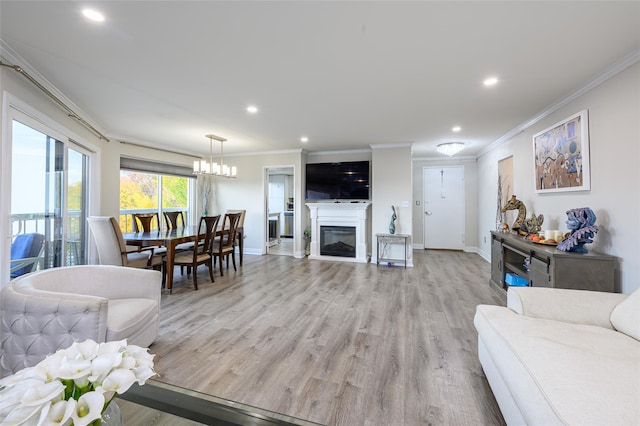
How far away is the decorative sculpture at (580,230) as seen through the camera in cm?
229

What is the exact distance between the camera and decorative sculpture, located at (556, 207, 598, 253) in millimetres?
2293

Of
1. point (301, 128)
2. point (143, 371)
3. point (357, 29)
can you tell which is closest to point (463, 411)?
point (143, 371)

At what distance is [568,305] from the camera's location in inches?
67.1

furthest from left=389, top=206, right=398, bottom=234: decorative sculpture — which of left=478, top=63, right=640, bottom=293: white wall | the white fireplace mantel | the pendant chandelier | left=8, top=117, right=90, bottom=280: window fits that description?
left=8, top=117, right=90, bottom=280: window

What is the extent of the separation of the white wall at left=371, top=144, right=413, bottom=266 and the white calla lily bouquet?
503 centimetres

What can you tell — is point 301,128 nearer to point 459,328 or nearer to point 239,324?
point 239,324

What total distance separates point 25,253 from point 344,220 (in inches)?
185

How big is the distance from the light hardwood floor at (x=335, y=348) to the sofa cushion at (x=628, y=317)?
2.77 ft

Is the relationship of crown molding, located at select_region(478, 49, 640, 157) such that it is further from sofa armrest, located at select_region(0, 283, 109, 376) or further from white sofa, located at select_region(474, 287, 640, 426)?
sofa armrest, located at select_region(0, 283, 109, 376)

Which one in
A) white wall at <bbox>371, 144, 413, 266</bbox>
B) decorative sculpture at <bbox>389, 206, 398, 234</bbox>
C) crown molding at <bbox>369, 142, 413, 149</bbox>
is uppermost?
crown molding at <bbox>369, 142, 413, 149</bbox>

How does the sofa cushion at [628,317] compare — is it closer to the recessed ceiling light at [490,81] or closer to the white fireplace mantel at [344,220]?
the recessed ceiling light at [490,81]

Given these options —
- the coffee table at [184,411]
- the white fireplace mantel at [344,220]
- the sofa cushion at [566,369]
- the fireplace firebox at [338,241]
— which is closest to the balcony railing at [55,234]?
the coffee table at [184,411]

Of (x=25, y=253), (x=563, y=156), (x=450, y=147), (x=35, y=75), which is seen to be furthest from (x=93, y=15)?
(x=450, y=147)

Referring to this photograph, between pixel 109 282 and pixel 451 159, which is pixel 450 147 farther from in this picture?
pixel 109 282
